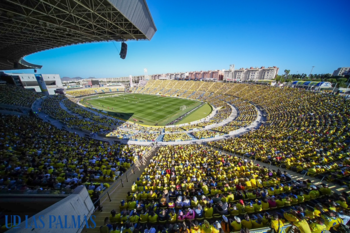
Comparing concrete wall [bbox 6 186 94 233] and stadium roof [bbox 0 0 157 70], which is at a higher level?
stadium roof [bbox 0 0 157 70]

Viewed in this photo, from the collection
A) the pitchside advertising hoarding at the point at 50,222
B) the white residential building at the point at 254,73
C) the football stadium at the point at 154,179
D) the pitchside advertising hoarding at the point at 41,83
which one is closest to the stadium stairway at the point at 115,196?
the football stadium at the point at 154,179

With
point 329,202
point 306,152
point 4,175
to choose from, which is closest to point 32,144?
point 4,175

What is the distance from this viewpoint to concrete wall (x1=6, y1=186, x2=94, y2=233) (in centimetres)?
322

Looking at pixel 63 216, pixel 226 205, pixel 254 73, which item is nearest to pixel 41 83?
pixel 63 216

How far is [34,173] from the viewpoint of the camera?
7727mm

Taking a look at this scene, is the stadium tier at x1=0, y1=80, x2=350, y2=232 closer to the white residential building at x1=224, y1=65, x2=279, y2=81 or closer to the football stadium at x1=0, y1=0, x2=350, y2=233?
the football stadium at x1=0, y1=0, x2=350, y2=233

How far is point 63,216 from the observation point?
13.5 feet

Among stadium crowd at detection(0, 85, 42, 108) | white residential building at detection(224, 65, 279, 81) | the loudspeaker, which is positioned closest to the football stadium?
the loudspeaker

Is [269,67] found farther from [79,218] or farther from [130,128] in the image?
[79,218]

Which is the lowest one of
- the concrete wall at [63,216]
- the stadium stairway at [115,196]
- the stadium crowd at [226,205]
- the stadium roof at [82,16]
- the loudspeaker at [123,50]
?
the stadium stairway at [115,196]

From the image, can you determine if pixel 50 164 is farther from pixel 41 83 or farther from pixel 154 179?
pixel 41 83

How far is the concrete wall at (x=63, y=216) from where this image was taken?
10.6ft

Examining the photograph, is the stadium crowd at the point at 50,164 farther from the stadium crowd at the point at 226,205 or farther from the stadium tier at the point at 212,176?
the stadium crowd at the point at 226,205

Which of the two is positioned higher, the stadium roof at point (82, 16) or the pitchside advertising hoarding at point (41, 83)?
the stadium roof at point (82, 16)
